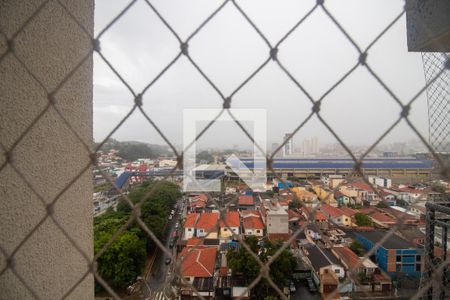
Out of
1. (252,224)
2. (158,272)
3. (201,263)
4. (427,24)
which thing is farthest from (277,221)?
(427,24)

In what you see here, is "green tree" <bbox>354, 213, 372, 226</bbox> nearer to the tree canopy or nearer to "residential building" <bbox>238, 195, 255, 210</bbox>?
"residential building" <bbox>238, 195, 255, 210</bbox>

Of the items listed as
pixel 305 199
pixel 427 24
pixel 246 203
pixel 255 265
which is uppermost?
pixel 427 24

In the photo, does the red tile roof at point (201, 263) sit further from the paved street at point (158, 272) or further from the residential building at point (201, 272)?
the paved street at point (158, 272)

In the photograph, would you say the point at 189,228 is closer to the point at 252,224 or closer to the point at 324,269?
the point at 252,224

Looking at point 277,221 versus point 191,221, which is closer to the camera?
point 277,221

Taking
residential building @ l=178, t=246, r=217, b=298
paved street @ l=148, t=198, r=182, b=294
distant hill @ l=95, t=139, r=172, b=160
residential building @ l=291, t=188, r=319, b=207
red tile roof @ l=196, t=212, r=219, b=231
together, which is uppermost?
distant hill @ l=95, t=139, r=172, b=160

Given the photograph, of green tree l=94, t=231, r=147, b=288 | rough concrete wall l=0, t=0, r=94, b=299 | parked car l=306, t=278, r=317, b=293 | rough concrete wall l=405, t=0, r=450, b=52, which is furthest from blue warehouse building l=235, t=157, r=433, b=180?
green tree l=94, t=231, r=147, b=288

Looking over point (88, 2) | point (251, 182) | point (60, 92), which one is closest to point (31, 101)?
point (60, 92)

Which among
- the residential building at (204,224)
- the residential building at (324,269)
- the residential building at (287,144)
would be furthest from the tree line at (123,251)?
the residential building at (287,144)
